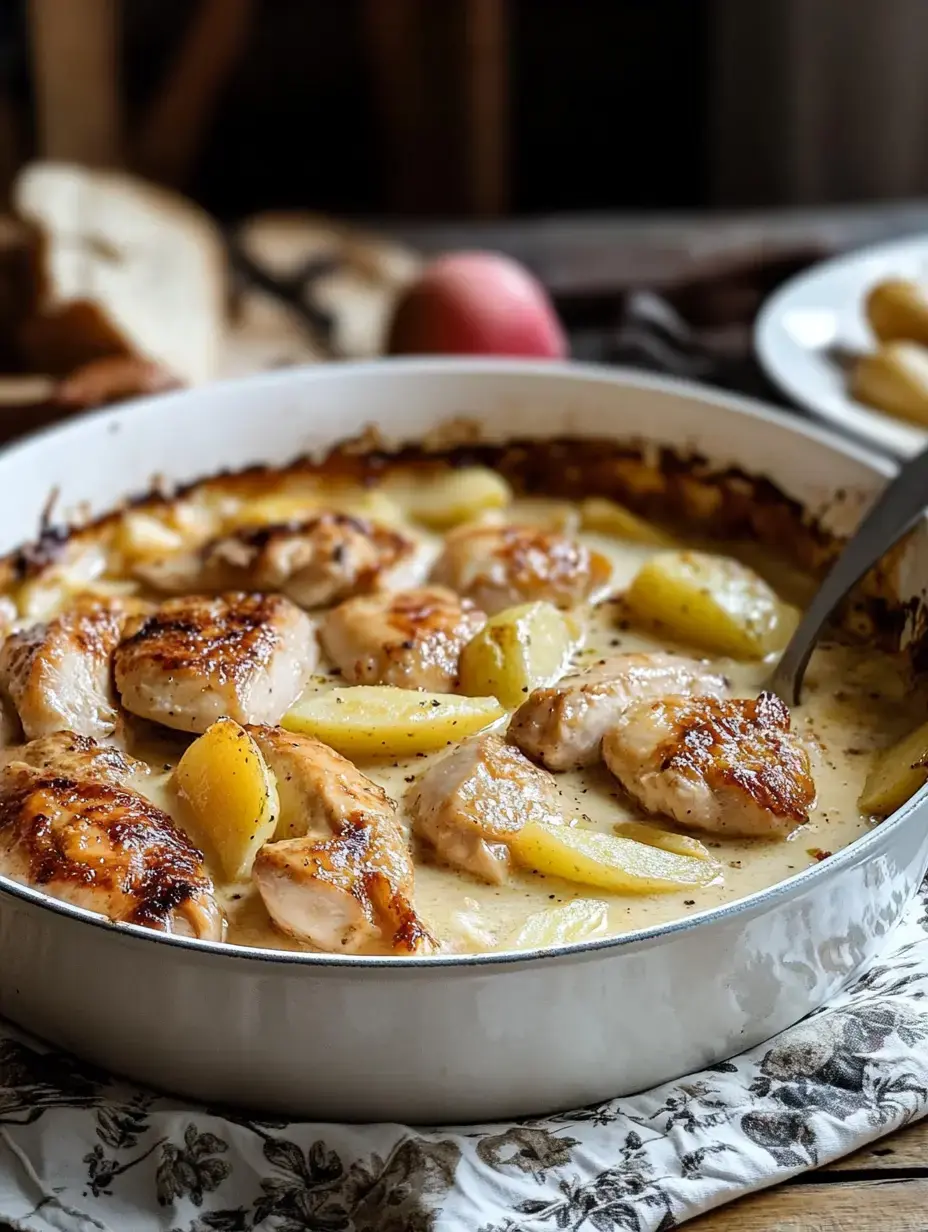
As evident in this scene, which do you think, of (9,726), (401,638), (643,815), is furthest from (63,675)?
(643,815)

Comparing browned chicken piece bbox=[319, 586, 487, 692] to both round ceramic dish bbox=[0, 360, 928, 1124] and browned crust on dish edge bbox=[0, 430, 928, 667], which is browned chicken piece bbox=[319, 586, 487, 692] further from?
round ceramic dish bbox=[0, 360, 928, 1124]

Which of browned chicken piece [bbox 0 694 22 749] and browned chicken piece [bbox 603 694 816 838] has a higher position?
browned chicken piece [bbox 603 694 816 838]

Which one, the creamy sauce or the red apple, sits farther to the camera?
the red apple

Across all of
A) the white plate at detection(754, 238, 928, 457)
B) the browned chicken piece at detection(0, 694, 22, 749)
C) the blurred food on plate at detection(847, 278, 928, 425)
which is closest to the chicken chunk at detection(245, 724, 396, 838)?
the browned chicken piece at detection(0, 694, 22, 749)

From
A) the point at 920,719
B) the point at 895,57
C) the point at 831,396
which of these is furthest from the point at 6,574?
the point at 895,57

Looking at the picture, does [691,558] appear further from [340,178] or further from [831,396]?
[340,178]

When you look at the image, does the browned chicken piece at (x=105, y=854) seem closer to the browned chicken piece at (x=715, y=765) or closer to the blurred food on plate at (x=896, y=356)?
the browned chicken piece at (x=715, y=765)
